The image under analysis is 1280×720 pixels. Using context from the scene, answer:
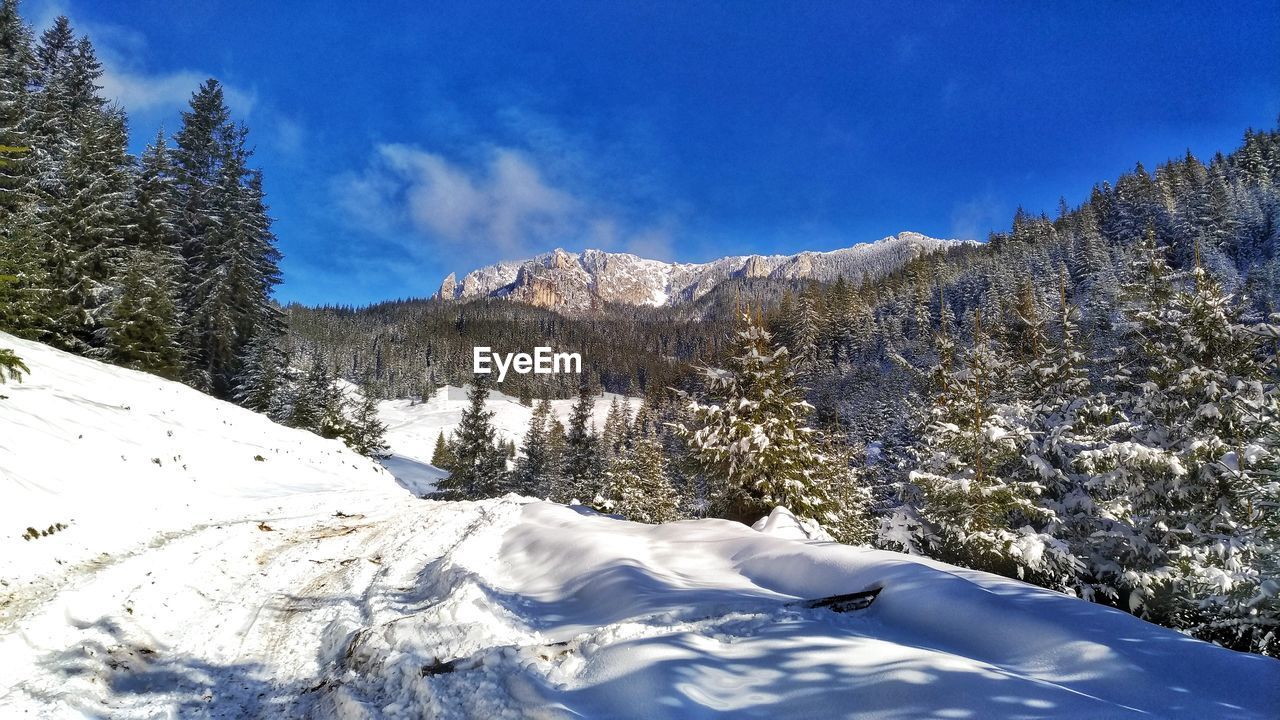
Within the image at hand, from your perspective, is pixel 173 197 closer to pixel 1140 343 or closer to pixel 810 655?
pixel 810 655

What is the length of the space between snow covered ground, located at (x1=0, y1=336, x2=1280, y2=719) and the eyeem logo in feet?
499

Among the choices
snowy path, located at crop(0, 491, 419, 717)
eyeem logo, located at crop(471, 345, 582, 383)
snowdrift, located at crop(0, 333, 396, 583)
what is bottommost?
snowy path, located at crop(0, 491, 419, 717)

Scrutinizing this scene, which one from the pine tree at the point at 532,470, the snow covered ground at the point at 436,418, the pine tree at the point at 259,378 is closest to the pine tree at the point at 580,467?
the pine tree at the point at 532,470

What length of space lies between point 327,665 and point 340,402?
3592 cm

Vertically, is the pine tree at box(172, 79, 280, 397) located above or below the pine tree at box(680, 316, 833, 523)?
above

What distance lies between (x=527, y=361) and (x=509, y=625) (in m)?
172

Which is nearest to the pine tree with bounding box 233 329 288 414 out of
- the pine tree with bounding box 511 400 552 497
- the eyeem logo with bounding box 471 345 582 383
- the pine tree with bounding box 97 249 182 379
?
the pine tree with bounding box 97 249 182 379

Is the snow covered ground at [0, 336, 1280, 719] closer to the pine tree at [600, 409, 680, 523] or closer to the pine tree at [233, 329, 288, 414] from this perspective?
the pine tree at [600, 409, 680, 523]

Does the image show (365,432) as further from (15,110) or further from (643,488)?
(15,110)

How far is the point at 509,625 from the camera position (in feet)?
23.9

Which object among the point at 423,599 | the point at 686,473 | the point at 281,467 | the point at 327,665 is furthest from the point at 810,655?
the point at 281,467

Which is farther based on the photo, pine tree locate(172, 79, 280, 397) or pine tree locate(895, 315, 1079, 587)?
pine tree locate(172, 79, 280, 397)

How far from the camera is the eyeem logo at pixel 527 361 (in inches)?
6644

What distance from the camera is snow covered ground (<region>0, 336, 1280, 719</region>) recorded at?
4.13m
